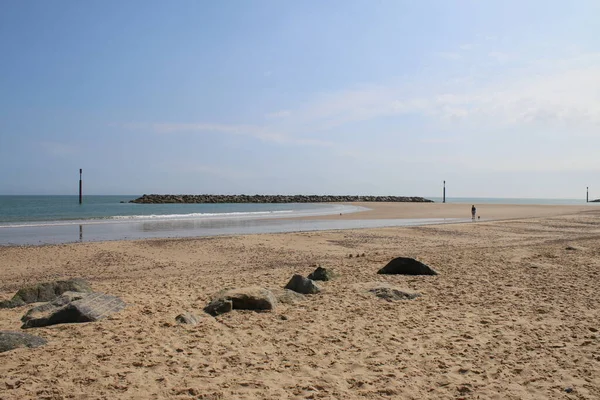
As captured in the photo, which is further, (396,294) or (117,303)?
(396,294)

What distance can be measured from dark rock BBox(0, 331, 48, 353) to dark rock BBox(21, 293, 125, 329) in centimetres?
83

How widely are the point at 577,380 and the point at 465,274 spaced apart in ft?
21.1

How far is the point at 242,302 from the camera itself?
313 inches

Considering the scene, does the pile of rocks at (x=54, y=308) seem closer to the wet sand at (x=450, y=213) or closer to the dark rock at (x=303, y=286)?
the dark rock at (x=303, y=286)

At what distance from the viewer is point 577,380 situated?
5.02m

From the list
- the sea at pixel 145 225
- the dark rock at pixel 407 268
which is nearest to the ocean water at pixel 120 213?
the sea at pixel 145 225

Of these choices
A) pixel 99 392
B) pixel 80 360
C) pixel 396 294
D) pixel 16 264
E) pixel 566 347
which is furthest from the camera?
pixel 16 264

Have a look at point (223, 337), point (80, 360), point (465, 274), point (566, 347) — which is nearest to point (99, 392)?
point (80, 360)

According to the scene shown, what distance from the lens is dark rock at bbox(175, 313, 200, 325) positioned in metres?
7.11

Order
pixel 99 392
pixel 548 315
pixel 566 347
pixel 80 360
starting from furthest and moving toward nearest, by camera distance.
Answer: pixel 548 315
pixel 566 347
pixel 80 360
pixel 99 392

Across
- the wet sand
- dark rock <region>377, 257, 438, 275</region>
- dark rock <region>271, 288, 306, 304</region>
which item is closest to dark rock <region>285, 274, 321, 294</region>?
dark rock <region>271, 288, 306, 304</region>

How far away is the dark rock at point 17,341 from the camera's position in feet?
19.0

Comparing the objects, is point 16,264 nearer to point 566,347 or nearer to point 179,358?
point 179,358

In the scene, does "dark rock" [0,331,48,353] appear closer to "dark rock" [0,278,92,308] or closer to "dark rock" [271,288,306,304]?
"dark rock" [0,278,92,308]
